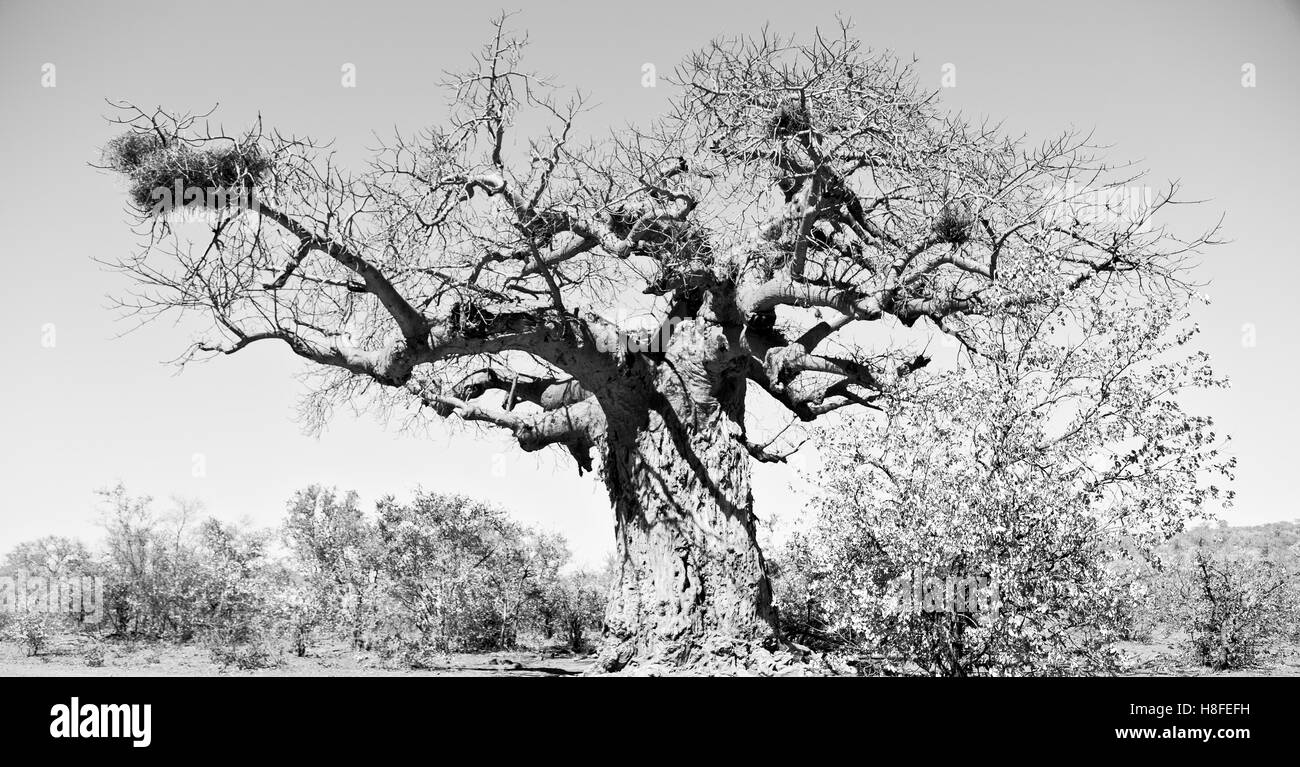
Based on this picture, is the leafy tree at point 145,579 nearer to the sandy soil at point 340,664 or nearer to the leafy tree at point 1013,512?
the sandy soil at point 340,664

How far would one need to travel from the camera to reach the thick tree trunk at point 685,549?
29.3 ft

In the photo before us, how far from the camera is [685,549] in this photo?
920 centimetres

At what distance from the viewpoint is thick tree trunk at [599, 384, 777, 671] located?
8.94 metres

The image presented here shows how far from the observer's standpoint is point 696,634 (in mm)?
8922

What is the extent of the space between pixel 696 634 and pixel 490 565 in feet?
17.4

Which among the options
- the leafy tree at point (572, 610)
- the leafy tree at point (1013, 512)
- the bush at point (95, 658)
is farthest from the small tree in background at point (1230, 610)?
the bush at point (95, 658)

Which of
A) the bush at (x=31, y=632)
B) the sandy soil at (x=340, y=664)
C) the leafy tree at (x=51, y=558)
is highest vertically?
the leafy tree at (x=51, y=558)

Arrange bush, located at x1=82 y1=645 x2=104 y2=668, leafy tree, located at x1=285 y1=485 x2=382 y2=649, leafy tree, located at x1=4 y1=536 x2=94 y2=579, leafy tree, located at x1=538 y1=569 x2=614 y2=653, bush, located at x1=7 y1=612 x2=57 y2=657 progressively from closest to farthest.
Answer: bush, located at x1=82 y1=645 x2=104 y2=668 < bush, located at x1=7 y1=612 x2=57 y2=657 < leafy tree, located at x1=285 y1=485 x2=382 y2=649 < leafy tree, located at x1=538 y1=569 x2=614 y2=653 < leafy tree, located at x1=4 y1=536 x2=94 y2=579

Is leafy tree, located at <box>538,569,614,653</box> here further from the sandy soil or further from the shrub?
the shrub

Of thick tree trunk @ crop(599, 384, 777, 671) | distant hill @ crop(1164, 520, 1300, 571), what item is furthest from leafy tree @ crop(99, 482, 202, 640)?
distant hill @ crop(1164, 520, 1300, 571)

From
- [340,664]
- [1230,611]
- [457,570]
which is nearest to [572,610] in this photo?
[457,570]

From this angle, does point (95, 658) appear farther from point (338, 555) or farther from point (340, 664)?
point (338, 555)
